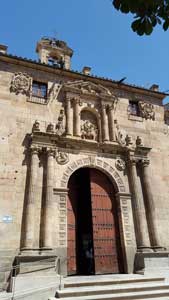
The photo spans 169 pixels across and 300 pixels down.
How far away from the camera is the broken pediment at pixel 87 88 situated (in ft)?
43.0

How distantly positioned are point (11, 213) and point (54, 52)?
9964mm

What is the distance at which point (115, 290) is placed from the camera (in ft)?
24.8

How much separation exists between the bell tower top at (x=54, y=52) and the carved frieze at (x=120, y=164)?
638 cm

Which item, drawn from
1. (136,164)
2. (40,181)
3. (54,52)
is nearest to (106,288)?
(40,181)

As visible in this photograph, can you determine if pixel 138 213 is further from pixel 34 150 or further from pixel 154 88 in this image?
pixel 154 88

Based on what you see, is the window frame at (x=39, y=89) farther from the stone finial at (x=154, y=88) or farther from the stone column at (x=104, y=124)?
the stone finial at (x=154, y=88)

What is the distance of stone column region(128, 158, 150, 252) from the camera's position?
11.1 meters

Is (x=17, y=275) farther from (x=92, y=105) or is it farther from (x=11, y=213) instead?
(x=92, y=105)

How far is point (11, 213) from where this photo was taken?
980 centimetres

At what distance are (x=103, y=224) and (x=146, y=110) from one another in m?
7.19

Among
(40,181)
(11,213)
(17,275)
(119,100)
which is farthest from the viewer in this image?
(119,100)

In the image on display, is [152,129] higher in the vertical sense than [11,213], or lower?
higher

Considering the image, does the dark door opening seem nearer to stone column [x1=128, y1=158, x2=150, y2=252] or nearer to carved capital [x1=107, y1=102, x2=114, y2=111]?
stone column [x1=128, y1=158, x2=150, y2=252]

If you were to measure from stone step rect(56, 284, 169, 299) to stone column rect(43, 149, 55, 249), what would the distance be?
241 centimetres
